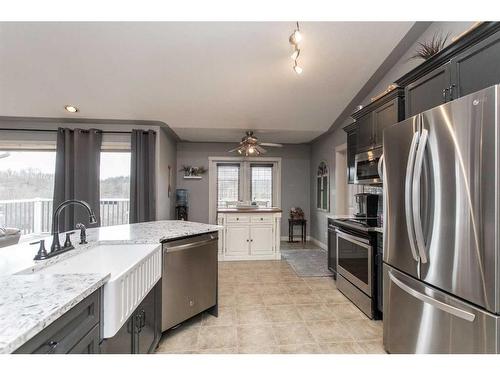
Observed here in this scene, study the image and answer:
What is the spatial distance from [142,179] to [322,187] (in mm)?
3762

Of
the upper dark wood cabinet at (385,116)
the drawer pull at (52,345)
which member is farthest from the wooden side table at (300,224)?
the drawer pull at (52,345)

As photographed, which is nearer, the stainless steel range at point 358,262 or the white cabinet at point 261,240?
the stainless steel range at point 358,262

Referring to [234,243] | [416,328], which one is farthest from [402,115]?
[234,243]

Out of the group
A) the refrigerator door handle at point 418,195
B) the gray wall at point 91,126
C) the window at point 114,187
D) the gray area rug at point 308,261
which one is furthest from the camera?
the window at point 114,187

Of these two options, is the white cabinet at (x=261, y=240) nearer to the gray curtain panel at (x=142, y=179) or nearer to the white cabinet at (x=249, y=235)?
the white cabinet at (x=249, y=235)

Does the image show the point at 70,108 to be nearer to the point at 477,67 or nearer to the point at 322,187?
the point at 477,67

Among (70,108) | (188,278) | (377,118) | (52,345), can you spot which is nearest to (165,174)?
(70,108)

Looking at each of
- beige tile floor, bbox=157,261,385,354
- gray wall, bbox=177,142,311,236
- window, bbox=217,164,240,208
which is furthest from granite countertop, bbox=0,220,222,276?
window, bbox=217,164,240,208

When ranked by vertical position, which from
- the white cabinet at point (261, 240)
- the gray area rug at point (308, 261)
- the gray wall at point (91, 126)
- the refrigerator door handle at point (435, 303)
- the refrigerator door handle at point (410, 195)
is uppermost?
the gray wall at point (91, 126)

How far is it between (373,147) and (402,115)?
1.72 feet

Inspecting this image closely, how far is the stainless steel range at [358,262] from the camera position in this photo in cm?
244

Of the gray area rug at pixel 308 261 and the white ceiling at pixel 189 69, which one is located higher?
the white ceiling at pixel 189 69

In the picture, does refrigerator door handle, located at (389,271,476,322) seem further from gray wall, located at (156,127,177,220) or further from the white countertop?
gray wall, located at (156,127,177,220)

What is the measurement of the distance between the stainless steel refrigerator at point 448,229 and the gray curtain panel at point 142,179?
3722 mm
